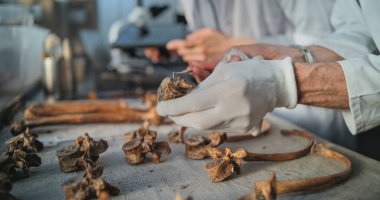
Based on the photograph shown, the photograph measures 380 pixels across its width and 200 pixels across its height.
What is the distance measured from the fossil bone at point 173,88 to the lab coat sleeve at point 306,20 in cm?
90

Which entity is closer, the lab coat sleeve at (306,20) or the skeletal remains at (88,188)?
the skeletal remains at (88,188)

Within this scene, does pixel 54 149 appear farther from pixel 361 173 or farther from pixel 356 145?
pixel 356 145

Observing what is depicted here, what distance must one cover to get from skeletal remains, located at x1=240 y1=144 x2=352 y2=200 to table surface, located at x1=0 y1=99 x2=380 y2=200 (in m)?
0.01

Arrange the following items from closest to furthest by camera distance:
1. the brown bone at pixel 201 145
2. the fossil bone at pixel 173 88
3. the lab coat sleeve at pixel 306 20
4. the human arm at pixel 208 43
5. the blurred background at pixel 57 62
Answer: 1. the fossil bone at pixel 173 88
2. the brown bone at pixel 201 145
3. the lab coat sleeve at pixel 306 20
4. the blurred background at pixel 57 62
5. the human arm at pixel 208 43

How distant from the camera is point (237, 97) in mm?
835

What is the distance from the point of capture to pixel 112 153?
1064mm

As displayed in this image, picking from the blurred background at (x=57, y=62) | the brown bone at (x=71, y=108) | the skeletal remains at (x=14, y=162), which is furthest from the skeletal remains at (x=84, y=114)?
the skeletal remains at (x=14, y=162)

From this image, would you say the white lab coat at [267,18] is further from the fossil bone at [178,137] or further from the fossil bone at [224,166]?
the fossil bone at [224,166]

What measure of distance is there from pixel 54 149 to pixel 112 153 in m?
0.19

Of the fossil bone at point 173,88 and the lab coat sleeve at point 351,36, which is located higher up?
the lab coat sleeve at point 351,36

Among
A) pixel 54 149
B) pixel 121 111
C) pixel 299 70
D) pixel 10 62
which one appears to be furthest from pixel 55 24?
pixel 299 70

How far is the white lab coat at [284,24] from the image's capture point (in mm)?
1569

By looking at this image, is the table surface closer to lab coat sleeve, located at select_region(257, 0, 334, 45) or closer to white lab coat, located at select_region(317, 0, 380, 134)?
white lab coat, located at select_region(317, 0, 380, 134)

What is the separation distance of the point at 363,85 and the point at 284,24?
3.23ft
